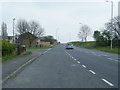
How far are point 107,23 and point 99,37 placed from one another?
20.5 ft

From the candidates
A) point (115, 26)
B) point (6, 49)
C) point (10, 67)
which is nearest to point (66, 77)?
point (10, 67)

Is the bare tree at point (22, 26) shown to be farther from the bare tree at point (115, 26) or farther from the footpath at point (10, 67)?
the footpath at point (10, 67)

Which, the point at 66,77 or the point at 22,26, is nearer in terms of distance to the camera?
the point at 66,77

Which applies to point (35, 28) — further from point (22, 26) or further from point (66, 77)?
point (66, 77)

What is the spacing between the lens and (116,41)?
201ft

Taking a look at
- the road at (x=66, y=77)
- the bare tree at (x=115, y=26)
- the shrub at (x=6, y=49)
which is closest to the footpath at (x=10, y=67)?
the road at (x=66, y=77)

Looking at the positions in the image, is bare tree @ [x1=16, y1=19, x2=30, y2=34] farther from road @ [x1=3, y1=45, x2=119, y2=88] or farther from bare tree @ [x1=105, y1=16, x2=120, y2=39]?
road @ [x1=3, y1=45, x2=119, y2=88]

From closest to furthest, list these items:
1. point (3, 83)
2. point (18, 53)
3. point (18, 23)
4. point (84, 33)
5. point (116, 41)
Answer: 1. point (3, 83)
2. point (18, 53)
3. point (116, 41)
4. point (18, 23)
5. point (84, 33)

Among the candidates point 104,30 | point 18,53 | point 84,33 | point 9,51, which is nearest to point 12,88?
point 9,51

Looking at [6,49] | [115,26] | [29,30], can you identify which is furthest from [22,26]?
[6,49]

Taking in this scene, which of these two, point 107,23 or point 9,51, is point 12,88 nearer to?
point 9,51

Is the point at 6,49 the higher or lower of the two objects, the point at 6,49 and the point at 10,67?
the higher

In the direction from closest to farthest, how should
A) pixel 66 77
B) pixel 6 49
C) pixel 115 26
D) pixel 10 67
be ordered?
pixel 66 77, pixel 10 67, pixel 6 49, pixel 115 26

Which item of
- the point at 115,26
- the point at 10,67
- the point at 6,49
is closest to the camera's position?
the point at 10,67
